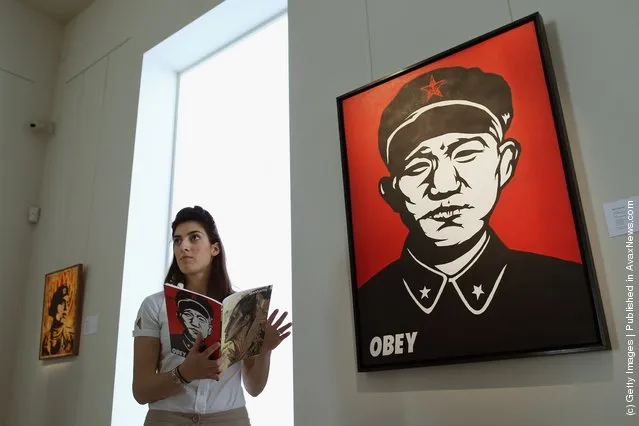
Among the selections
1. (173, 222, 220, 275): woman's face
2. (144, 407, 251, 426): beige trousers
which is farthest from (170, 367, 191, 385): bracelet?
(173, 222, 220, 275): woman's face

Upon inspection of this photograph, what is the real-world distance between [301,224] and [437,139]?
66cm

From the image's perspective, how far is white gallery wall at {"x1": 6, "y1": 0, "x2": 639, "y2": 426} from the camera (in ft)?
4.53

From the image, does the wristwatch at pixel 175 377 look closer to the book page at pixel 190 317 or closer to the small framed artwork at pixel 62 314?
the book page at pixel 190 317

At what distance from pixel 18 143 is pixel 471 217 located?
3.45m

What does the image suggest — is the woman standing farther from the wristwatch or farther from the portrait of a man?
the portrait of a man

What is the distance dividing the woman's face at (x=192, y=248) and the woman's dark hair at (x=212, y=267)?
0.02 m

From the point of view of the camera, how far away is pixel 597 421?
127cm

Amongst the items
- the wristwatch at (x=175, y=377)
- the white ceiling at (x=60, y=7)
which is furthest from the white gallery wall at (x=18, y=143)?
the wristwatch at (x=175, y=377)

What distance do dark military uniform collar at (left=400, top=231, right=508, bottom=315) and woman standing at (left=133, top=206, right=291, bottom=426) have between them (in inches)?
18.3

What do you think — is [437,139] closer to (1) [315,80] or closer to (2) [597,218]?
(2) [597,218]

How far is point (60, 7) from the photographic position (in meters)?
4.02

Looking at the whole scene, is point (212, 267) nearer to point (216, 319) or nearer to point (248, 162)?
point (216, 319)

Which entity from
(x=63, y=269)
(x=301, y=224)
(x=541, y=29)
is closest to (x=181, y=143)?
(x=63, y=269)

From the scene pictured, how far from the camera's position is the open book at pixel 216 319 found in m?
1.52
